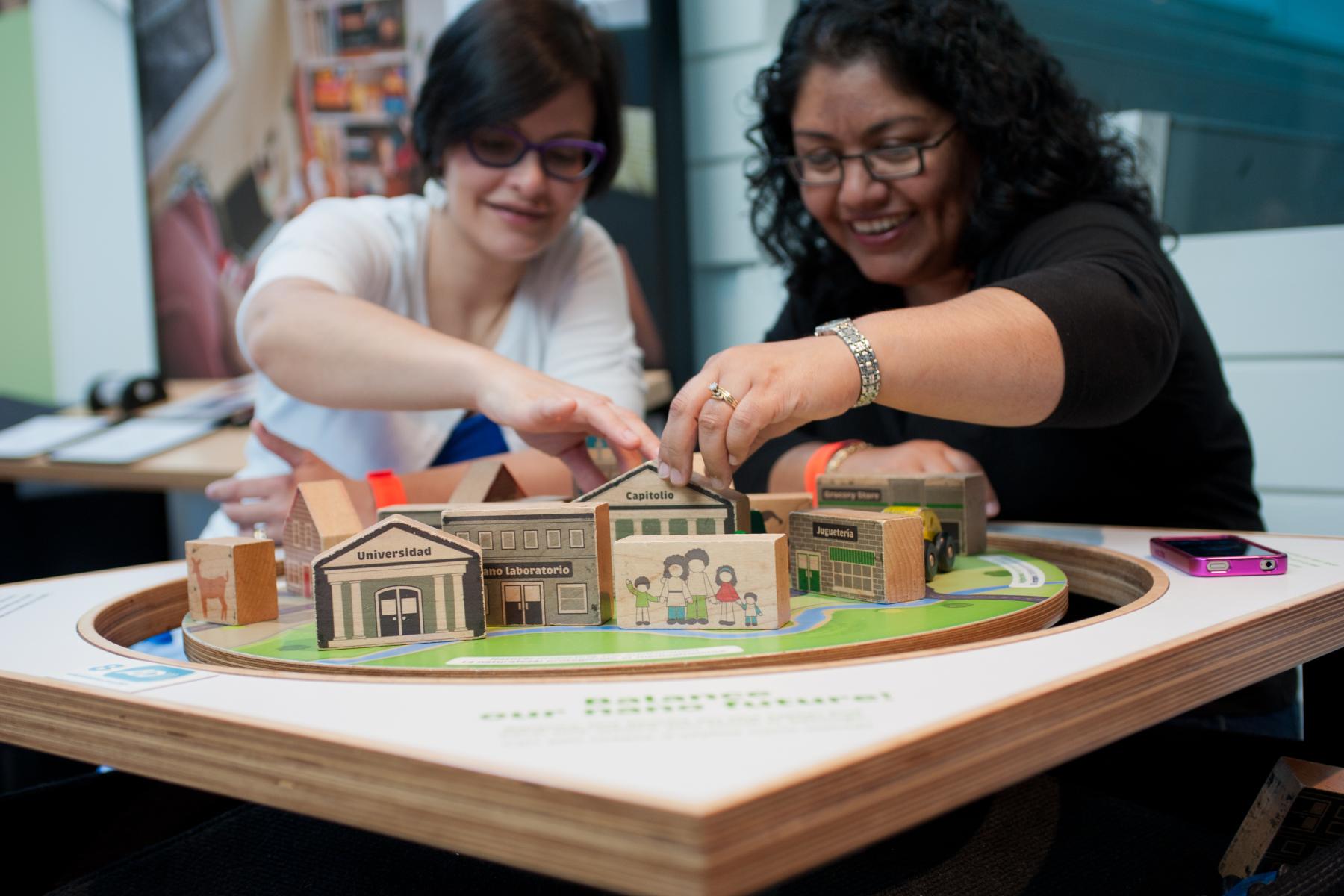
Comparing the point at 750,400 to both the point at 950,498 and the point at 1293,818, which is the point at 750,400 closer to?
the point at 950,498

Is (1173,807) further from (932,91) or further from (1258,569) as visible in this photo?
(932,91)

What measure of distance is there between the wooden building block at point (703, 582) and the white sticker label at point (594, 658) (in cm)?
7

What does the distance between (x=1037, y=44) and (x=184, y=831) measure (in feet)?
4.51

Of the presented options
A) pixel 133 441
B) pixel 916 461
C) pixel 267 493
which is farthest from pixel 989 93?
pixel 133 441

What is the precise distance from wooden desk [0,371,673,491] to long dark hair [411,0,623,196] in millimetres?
767

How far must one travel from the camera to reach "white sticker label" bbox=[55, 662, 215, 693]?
0.63 meters

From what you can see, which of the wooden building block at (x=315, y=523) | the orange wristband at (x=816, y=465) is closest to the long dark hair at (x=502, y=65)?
the orange wristband at (x=816, y=465)

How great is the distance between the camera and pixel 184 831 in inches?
37.7

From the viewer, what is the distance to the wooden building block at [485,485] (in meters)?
1.01

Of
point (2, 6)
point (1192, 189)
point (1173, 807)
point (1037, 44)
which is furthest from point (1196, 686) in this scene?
point (2, 6)

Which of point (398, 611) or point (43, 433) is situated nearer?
point (398, 611)

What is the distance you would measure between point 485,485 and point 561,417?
0.36 feet

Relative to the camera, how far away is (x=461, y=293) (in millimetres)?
1748

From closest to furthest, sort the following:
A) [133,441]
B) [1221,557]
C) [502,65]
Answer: [1221,557], [502,65], [133,441]
